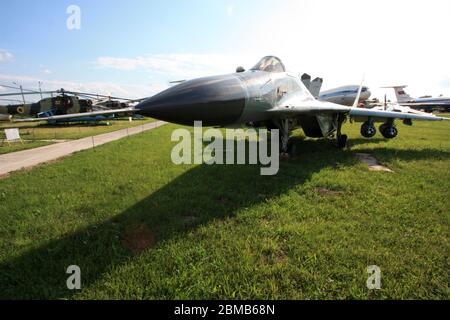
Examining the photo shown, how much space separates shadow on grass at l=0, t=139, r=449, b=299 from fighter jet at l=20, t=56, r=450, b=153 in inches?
61.7

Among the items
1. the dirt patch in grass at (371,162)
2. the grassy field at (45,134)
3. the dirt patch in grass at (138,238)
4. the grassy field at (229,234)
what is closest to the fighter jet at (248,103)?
the dirt patch in grass at (371,162)

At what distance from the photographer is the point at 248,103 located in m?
5.77

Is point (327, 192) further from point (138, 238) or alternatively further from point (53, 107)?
point (53, 107)

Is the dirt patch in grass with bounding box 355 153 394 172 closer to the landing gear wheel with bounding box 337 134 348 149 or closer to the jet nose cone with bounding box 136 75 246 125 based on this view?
the landing gear wheel with bounding box 337 134 348 149

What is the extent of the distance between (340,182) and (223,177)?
2.94 meters

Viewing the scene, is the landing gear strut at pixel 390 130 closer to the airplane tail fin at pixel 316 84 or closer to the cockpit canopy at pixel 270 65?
the airplane tail fin at pixel 316 84

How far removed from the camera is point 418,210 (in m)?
5.01

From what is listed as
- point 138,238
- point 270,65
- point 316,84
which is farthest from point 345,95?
point 138,238

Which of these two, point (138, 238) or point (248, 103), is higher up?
point (248, 103)

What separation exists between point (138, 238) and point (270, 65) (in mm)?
6086

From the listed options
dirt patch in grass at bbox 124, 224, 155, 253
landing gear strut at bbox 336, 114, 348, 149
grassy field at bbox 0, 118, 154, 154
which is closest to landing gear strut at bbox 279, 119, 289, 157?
landing gear strut at bbox 336, 114, 348, 149

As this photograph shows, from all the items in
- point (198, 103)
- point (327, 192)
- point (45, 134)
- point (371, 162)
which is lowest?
point (327, 192)

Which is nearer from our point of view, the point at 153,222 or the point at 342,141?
the point at 153,222
